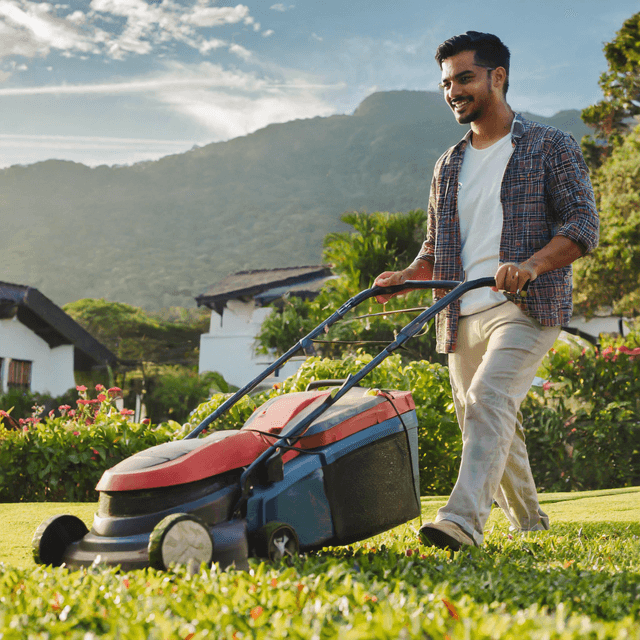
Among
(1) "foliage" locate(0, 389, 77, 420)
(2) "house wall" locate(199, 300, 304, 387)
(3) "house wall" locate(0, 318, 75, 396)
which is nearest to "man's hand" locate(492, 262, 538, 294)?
(1) "foliage" locate(0, 389, 77, 420)

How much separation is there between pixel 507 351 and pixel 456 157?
1.10 m

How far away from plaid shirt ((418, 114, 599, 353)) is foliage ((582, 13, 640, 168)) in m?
14.1

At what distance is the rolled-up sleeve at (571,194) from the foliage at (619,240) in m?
13.9

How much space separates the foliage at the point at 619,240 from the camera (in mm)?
16594

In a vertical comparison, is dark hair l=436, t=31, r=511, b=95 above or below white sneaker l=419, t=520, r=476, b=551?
above

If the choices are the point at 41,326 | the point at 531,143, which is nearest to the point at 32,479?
the point at 531,143

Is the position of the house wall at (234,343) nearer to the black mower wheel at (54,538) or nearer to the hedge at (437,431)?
the hedge at (437,431)

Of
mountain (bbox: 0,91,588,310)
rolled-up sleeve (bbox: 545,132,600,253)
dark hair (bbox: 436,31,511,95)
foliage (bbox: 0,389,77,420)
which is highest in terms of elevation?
mountain (bbox: 0,91,588,310)

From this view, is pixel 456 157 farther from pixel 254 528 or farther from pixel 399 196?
pixel 399 196

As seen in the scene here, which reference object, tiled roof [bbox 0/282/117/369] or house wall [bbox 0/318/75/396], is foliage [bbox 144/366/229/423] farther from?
house wall [bbox 0/318/75/396]

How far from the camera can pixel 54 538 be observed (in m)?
2.76

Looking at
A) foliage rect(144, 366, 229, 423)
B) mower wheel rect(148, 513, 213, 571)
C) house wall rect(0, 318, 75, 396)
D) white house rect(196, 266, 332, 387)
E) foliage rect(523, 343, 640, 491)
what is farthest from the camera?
white house rect(196, 266, 332, 387)

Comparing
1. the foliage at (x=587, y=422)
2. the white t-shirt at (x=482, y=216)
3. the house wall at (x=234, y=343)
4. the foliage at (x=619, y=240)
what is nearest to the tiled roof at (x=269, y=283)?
the house wall at (x=234, y=343)

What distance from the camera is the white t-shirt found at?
351cm
